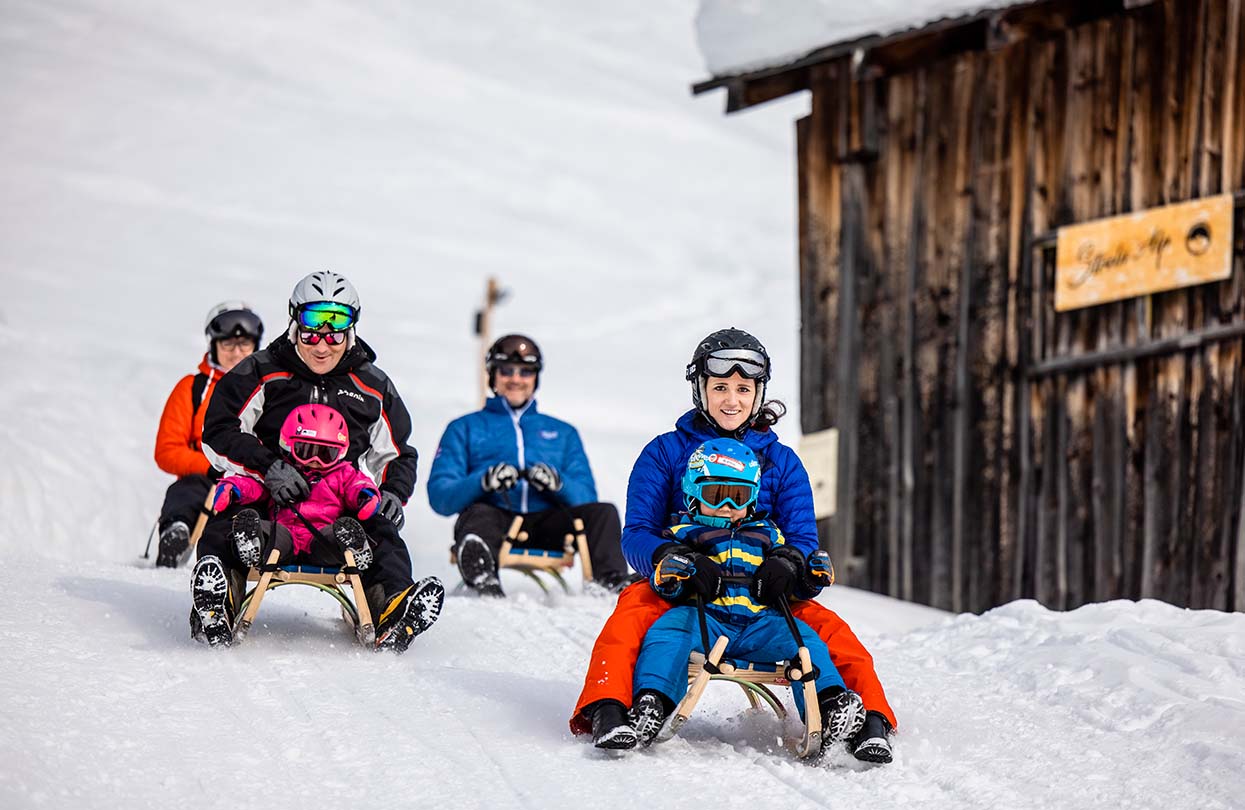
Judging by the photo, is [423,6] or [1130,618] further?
[423,6]

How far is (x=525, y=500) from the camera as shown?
8242mm

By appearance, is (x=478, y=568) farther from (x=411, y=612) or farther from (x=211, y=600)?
(x=211, y=600)

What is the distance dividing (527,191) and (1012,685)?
3959 cm

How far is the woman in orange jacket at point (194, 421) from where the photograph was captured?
7965 millimetres

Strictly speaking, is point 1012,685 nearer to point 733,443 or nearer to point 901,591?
point 733,443

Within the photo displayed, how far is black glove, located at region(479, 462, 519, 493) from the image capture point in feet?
25.8

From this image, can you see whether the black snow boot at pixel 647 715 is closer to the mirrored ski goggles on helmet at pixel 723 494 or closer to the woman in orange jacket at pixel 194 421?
the mirrored ski goggles on helmet at pixel 723 494

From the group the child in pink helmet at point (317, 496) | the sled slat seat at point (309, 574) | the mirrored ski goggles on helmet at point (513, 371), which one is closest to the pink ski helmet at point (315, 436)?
the child in pink helmet at point (317, 496)

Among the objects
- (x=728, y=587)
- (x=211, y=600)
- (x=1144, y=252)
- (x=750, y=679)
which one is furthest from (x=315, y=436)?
(x=1144, y=252)

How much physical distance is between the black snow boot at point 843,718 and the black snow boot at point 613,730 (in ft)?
1.86

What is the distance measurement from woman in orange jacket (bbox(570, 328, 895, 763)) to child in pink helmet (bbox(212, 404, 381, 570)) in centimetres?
132

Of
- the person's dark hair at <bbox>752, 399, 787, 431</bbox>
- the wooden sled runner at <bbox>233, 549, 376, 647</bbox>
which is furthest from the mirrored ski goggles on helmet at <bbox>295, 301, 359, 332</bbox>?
the person's dark hair at <bbox>752, 399, 787, 431</bbox>

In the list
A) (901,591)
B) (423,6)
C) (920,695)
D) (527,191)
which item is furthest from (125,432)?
(423,6)

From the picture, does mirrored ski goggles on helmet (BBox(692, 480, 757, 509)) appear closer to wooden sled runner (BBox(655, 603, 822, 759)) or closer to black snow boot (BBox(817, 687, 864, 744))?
wooden sled runner (BBox(655, 603, 822, 759))
